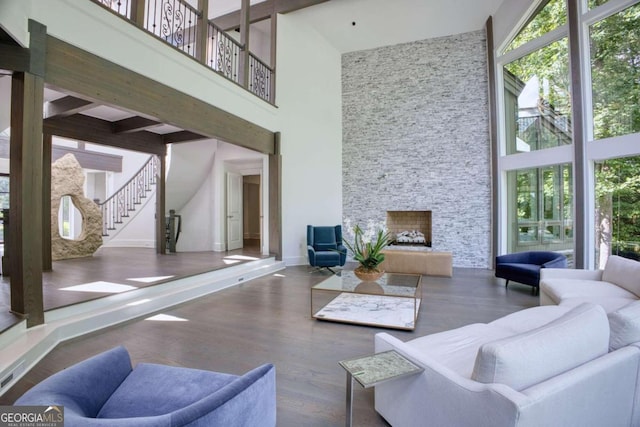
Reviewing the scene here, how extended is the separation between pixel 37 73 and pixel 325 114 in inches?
227

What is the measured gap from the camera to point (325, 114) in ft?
25.1

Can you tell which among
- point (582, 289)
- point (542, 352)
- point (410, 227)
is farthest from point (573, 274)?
point (410, 227)

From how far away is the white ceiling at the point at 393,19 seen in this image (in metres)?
6.18

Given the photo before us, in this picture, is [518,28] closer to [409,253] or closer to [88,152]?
[409,253]

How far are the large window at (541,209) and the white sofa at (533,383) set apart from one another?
4165 millimetres

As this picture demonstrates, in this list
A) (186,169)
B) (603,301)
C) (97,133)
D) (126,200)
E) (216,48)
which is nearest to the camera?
(603,301)

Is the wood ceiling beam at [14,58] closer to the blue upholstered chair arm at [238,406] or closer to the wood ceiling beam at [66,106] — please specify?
the wood ceiling beam at [66,106]

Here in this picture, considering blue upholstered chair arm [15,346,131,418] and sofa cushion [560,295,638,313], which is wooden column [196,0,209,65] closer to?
blue upholstered chair arm [15,346,131,418]

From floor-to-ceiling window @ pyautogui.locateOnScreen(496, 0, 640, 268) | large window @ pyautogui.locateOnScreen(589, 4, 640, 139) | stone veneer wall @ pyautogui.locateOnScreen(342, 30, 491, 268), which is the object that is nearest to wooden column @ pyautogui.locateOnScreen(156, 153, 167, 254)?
stone veneer wall @ pyautogui.locateOnScreen(342, 30, 491, 268)

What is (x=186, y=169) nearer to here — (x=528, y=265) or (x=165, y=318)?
(x=165, y=318)

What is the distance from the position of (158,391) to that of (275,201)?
5.28 m

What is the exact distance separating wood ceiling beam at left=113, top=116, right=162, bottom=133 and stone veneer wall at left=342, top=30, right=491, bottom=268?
4526 mm

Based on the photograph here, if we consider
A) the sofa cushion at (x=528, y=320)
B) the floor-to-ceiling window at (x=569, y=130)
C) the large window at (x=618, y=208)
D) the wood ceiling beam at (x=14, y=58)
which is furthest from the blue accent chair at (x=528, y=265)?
the wood ceiling beam at (x=14, y=58)

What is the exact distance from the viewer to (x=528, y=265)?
4.75 meters
